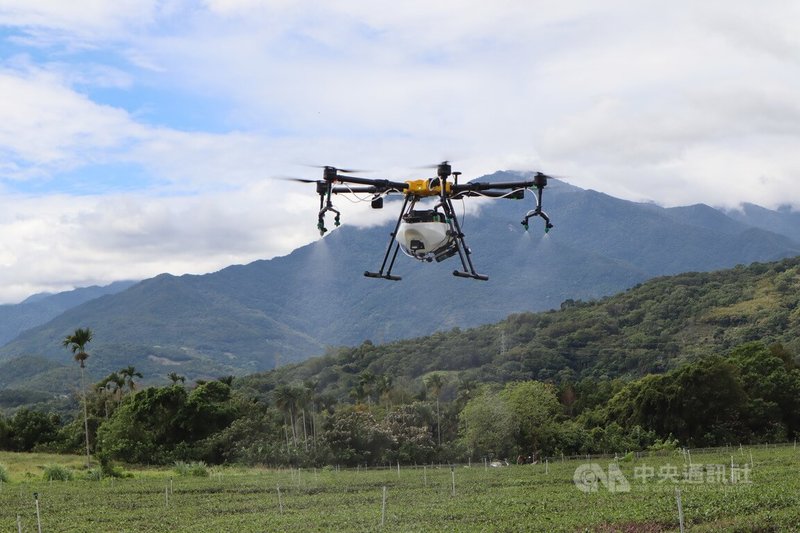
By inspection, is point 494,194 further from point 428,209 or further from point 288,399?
point 288,399

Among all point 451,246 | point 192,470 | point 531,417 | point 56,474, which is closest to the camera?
point 451,246

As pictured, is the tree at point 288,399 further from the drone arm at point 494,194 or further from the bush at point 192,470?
the drone arm at point 494,194

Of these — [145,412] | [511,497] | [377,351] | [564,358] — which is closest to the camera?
[511,497]

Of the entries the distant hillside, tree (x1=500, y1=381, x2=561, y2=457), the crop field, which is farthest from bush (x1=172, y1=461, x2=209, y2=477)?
the distant hillside

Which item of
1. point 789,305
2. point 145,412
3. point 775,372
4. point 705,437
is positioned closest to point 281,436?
point 145,412

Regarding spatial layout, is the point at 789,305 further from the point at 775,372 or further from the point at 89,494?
the point at 89,494

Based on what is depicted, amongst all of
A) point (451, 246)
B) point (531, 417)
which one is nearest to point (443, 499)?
point (451, 246)
